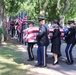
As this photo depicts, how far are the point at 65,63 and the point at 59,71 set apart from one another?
1895 mm

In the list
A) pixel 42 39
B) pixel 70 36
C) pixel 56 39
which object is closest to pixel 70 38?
pixel 70 36

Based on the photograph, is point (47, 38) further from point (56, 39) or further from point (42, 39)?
point (56, 39)

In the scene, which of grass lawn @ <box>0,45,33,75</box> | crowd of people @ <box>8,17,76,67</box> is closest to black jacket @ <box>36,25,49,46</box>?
crowd of people @ <box>8,17,76,67</box>

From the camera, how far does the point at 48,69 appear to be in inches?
448

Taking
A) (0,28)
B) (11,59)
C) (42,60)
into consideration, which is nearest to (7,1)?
(0,28)

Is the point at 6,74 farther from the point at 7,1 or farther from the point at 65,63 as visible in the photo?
the point at 7,1

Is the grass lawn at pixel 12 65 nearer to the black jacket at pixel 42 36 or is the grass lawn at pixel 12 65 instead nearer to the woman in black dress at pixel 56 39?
the black jacket at pixel 42 36

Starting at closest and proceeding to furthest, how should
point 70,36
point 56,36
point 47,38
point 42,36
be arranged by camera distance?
point 42,36 < point 47,38 < point 56,36 < point 70,36

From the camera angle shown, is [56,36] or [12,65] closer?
[12,65]

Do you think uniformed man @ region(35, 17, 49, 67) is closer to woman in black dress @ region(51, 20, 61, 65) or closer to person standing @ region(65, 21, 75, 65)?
woman in black dress @ region(51, 20, 61, 65)

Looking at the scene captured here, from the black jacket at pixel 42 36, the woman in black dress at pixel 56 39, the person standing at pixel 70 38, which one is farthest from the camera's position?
the person standing at pixel 70 38

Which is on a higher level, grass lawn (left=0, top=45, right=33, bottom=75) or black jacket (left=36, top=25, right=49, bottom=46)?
black jacket (left=36, top=25, right=49, bottom=46)

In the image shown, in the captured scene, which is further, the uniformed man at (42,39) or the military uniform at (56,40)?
the military uniform at (56,40)

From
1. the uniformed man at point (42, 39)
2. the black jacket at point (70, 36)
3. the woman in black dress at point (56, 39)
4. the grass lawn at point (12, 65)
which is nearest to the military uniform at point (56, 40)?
the woman in black dress at point (56, 39)
